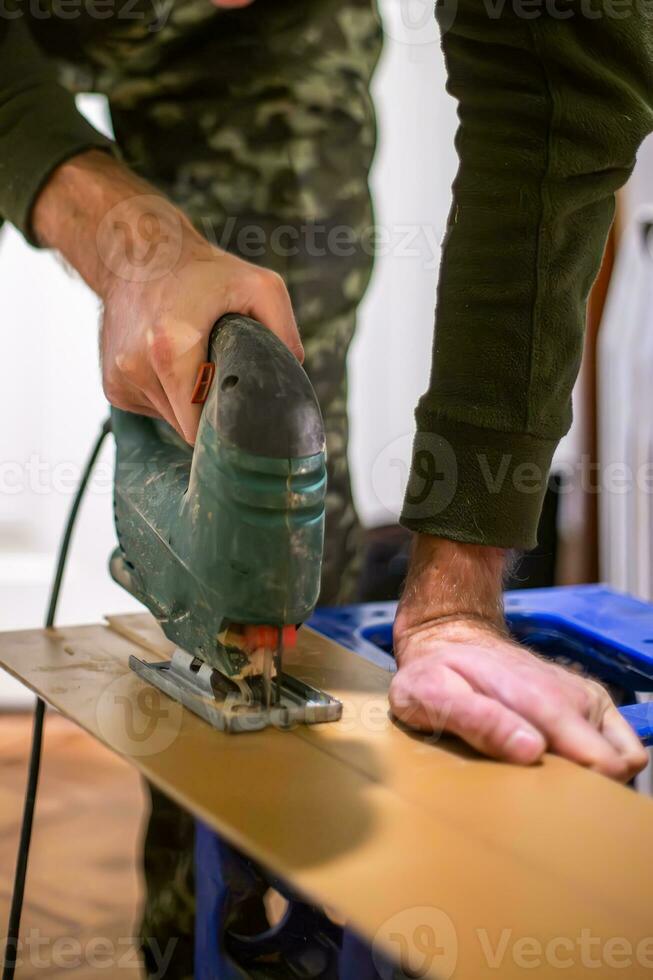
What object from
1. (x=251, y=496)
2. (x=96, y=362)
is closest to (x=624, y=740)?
(x=251, y=496)

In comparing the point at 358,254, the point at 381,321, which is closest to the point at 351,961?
the point at 358,254

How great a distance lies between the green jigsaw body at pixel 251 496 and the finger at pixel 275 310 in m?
0.02

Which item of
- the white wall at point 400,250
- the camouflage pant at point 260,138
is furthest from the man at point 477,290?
the white wall at point 400,250

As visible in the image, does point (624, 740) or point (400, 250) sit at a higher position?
point (400, 250)

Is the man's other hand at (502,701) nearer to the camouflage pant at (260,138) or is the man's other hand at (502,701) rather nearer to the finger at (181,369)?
the finger at (181,369)

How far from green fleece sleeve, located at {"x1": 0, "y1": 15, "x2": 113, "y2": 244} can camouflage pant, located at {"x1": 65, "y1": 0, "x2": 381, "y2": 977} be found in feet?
0.79

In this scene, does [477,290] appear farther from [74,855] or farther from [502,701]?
[74,855]

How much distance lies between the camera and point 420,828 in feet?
1.98

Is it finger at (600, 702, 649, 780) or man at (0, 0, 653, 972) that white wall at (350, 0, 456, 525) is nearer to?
man at (0, 0, 653, 972)

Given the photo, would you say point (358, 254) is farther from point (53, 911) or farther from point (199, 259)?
point (53, 911)

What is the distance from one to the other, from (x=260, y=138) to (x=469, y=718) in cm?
77

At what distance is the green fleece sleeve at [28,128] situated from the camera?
93cm

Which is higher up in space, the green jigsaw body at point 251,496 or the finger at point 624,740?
the green jigsaw body at point 251,496

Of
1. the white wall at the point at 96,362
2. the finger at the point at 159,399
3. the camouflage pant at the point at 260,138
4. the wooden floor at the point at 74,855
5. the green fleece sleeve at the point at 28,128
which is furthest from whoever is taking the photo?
the white wall at the point at 96,362
